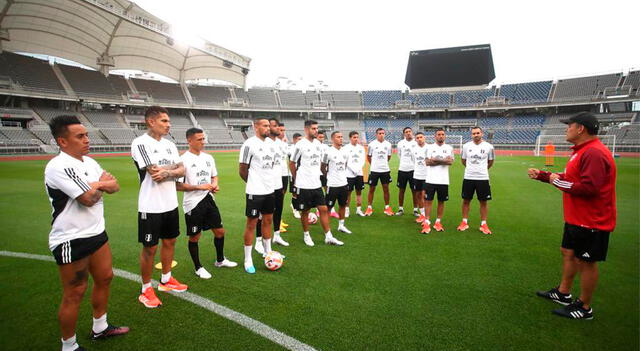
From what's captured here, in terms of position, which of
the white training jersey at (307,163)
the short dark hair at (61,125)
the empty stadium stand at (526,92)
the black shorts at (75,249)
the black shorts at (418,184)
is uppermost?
the empty stadium stand at (526,92)

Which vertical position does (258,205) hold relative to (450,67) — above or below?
below

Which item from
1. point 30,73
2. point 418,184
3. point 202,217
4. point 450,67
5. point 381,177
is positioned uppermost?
point 450,67

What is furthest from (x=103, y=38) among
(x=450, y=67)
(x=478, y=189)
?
(x=450, y=67)

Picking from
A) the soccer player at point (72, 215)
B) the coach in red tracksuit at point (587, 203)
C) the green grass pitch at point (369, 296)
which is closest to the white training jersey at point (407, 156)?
the green grass pitch at point (369, 296)

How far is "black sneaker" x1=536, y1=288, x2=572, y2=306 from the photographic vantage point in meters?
3.53

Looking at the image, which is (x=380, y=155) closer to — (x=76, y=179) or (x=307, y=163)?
(x=307, y=163)

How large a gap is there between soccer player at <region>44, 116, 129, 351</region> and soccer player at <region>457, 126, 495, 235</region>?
6.46 meters

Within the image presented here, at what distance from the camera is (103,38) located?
106 feet

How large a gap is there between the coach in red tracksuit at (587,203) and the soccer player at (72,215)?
486 centimetres

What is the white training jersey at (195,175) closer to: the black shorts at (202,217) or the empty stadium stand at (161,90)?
the black shorts at (202,217)

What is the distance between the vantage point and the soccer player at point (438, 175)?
6487 mm

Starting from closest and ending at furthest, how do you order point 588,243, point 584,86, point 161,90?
1. point 588,243
2. point 584,86
3. point 161,90

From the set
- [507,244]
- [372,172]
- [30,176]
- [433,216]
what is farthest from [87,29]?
[507,244]

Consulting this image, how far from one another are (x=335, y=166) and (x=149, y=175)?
3.74 meters
